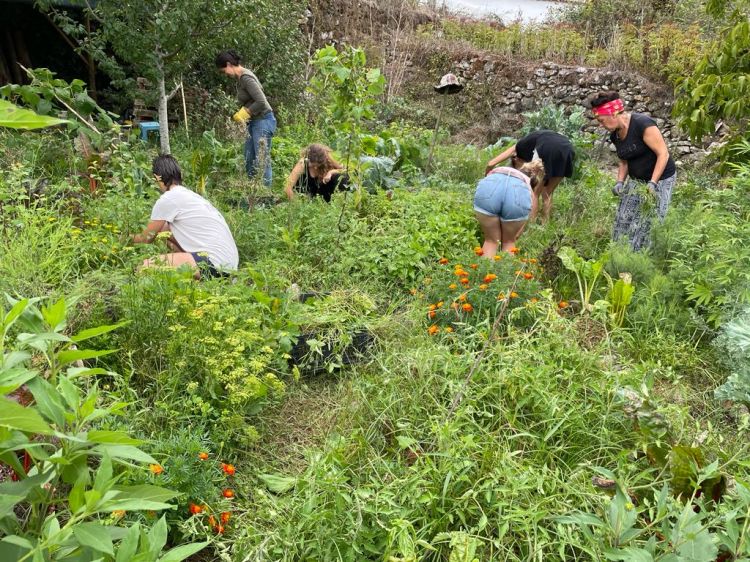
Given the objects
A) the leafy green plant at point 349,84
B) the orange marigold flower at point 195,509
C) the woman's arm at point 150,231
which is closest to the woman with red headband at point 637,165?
the leafy green plant at point 349,84

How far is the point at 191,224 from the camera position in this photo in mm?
4137

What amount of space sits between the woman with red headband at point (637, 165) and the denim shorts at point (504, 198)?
84 cm

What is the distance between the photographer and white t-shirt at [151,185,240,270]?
162 inches

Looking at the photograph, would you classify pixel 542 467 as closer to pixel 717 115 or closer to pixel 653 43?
pixel 717 115

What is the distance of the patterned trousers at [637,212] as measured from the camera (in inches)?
183

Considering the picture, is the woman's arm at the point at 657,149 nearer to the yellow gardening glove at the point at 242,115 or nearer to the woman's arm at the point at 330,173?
the woman's arm at the point at 330,173

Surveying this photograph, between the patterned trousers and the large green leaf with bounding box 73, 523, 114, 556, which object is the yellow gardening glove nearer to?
the patterned trousers

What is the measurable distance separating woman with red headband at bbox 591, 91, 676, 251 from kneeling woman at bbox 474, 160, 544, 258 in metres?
0.82

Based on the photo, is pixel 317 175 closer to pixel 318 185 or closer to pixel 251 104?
pixel 318 185

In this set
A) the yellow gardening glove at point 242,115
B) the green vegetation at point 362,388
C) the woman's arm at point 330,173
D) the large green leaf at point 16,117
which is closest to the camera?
the large green leaf at point 16,117

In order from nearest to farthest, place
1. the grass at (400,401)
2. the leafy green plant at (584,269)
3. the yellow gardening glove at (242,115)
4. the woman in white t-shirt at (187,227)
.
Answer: the grass at (400,401) < the leafy green plant at (584,269) < the woman in white t-shirt at (187,227) < the yellow gardening glove at (242,115)

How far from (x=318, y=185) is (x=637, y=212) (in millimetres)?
2827

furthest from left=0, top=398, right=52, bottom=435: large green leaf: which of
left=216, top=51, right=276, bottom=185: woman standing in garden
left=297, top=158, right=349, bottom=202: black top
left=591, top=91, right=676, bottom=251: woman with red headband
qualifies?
left=216, top=51, right=276, bottom=185: woman standing in garden

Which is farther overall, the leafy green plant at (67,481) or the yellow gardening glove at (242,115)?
the yellow gardening glove at (242,115)
